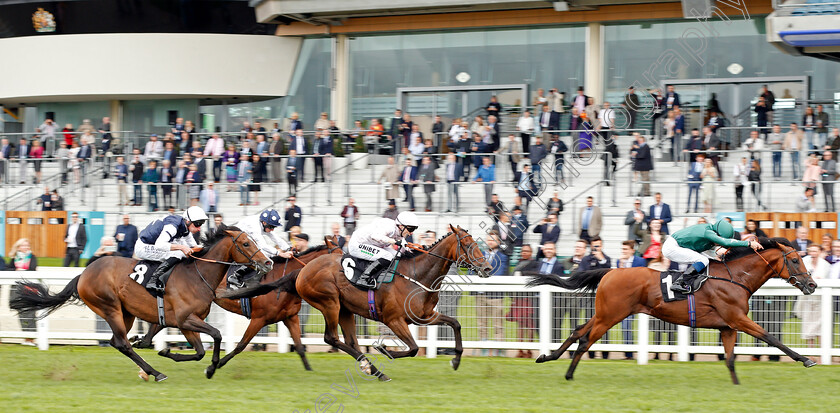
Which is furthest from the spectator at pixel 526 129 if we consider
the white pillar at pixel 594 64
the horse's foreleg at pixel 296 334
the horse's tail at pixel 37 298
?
the horse's tail at pixel 37 298

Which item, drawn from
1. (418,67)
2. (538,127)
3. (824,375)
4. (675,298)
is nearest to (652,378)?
(675,298)

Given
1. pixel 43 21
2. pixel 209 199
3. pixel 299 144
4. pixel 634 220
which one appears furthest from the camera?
pixel 43 21

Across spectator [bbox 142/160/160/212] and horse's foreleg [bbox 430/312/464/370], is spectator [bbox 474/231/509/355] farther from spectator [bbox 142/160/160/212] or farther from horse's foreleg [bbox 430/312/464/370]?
spectator [bbox 142/160/160/212]

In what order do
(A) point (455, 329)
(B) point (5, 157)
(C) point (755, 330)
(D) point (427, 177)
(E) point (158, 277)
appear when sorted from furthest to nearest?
1. (B) point (5, 157)
2. (D) point (427, 177)
3. (A) point (455, 329)
4. (E) point (158, 277)
5. (C) point (755, 330)

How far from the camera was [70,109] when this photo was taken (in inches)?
957

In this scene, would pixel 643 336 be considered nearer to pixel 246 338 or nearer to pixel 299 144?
pixel 246 338

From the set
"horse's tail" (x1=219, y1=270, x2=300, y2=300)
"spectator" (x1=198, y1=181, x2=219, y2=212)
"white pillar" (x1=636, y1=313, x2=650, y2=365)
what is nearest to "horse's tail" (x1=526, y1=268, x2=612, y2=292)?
"white pillar" (x1=636, y1=313, x2=650, y2=365)

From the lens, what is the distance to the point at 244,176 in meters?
17.1

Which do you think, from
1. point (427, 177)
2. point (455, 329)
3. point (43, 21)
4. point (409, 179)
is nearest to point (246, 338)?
point (455, 329)

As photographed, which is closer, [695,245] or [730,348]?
[730,348]

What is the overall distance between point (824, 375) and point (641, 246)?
443cm

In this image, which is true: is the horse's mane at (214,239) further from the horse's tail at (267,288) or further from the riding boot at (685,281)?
the riding boot at (685,281)

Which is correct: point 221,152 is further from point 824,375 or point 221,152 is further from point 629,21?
point 824,375

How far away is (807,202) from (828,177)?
60 centimetres
